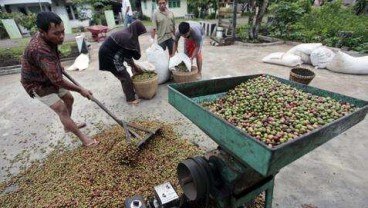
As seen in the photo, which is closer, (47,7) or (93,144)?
(93,144)

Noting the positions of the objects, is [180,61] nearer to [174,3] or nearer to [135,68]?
[135,68]

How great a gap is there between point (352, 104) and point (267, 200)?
1.11 metres

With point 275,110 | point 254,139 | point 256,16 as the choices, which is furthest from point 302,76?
point 256,16

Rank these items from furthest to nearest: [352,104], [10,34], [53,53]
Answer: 1. [10,34]
2. [53,53]
3. [352,104]

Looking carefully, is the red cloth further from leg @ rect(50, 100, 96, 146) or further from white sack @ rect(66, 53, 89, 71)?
white sack @ rect(66, 53, 89, 71)

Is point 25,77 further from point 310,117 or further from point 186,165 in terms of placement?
point 310,117

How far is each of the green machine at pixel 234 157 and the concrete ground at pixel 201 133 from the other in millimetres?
828

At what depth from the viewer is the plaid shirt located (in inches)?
98.7

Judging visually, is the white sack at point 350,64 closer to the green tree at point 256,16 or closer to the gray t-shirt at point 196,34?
the gray t-shirt at point 196,34

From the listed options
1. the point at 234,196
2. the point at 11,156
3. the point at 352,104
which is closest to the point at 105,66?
the point at 11,156

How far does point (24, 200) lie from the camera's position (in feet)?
7.90

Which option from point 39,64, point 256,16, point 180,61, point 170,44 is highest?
point 39,64

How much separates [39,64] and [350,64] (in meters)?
6.23

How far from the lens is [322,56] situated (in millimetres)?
5859
